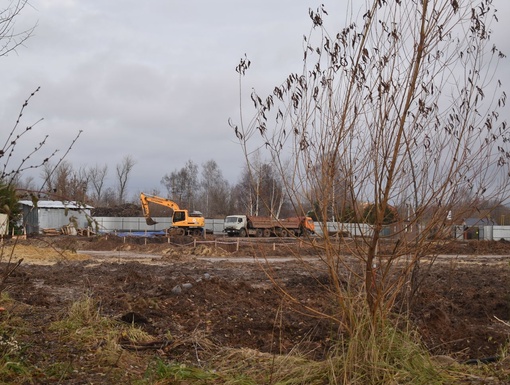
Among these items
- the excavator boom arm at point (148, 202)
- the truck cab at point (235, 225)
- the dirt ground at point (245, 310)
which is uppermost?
the excavator boom arm at point (148, 202)

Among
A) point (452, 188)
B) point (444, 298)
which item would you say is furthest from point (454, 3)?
point (444, 298)

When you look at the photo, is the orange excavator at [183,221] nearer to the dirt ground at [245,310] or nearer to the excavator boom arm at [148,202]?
the excavator boom arm at [148,202]

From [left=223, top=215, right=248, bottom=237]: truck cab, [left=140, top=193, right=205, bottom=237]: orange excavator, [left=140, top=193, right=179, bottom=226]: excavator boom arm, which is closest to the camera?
[left=140, top=193, right=179, bottom=226]: excavator boom arm

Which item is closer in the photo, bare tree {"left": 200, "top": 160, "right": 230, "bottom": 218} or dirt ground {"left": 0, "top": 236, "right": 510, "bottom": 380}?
dirt ground {"left": 0, "top": 236, "right": 510, "bottom": 380}

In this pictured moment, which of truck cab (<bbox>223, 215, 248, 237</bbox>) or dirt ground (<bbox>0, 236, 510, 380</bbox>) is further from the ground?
truck cab (<bbox>223, 215, 248, 237</bbox>)

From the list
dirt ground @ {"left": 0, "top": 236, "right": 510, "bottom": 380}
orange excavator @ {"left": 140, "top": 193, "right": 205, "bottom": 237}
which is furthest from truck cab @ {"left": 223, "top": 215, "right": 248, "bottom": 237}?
dirt ground @ {"left": 0, "top": 236, "right": 510, "bottom": 380}

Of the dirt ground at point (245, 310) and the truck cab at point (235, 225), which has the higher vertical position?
the truck cab at point (235, 225)

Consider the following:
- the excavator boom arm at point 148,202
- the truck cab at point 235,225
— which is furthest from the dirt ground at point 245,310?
the truck cab at point 235,225

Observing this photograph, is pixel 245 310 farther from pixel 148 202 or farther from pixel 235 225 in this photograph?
Answer: pixel 235 225

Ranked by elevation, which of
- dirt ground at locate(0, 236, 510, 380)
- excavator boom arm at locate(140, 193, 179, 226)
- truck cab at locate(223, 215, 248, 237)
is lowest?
dirt ground at locate(0, 236, 510, 380)

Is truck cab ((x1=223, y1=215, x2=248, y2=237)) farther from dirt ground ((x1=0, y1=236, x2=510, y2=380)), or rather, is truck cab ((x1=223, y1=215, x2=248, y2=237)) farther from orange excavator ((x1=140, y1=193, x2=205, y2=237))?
dirt ground ((x1=0, y1=236, x2=510, y2=380))

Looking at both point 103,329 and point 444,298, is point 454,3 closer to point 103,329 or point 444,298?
point 103,329

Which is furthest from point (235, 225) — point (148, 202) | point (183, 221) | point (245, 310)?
point (245, 310)

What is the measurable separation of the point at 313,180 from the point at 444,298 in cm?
652
